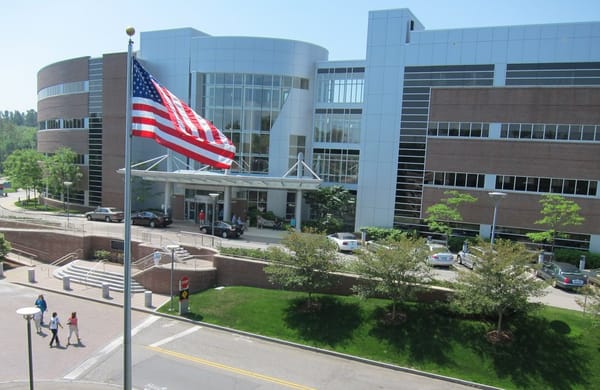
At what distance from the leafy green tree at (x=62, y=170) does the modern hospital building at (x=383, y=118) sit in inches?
47.1

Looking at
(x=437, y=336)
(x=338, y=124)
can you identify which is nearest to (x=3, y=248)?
(x=437, y=336)

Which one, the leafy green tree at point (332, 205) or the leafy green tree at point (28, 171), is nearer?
the leafy green tree at point (332, 205)

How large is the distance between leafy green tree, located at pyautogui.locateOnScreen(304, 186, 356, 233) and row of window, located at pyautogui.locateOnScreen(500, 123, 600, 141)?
14344 millimetres

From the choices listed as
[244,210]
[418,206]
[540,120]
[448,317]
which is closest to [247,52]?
[244,210]

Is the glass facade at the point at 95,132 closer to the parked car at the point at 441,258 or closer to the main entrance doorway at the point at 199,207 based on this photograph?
the main entrance doorway at the point at 199,207

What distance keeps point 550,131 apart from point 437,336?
77.1 ft

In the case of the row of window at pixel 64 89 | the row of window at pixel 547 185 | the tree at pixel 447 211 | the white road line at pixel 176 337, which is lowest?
the white road line at pixel 176 337

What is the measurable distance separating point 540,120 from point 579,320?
66.6 feet

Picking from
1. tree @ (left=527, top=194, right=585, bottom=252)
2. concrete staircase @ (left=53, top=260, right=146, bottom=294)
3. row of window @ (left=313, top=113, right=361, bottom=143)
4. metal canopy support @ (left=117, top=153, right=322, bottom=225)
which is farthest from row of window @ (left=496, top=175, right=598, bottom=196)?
concrete staircase @ (left=53, top=260, right=146, bottom=294)

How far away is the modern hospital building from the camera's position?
107 ft

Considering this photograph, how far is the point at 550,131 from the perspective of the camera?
32.9 metres

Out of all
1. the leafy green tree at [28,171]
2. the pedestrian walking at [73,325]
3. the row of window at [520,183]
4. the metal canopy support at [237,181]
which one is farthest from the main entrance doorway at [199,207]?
the pedestrian walking at [73,325]

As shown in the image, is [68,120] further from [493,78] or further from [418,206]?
[493,78]

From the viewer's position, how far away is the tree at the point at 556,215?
29.1 m
